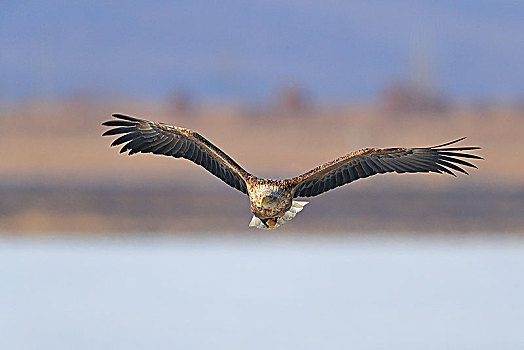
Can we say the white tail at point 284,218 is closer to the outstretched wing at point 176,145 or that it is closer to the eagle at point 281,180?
the eagle at point 281,180

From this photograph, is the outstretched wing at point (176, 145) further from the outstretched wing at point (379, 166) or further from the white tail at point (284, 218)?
the outstretched wing at point (379, 166)

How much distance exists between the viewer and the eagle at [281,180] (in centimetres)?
1170

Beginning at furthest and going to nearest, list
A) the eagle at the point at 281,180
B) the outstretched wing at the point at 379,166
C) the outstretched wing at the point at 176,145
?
1. the outstretched wing at the point at 379,166
2. the outstretched wing at the point at 176,145
3. the eagle at the point at 281,180

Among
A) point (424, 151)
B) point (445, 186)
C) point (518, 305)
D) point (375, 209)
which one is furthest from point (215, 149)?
point (445, 186)

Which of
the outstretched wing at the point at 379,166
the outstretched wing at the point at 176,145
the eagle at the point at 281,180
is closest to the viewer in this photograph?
the eagle at the point at 281,180

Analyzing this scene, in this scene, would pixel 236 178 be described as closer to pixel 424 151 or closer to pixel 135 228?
pixel 424 151

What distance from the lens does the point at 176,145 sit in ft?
40.1

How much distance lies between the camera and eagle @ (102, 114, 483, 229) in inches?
460

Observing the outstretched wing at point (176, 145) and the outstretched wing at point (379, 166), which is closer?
the outstretched wing at point (176, 145)

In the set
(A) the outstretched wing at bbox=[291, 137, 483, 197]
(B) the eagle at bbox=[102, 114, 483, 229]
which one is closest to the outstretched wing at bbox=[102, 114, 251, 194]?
(B) the eagle at bbox=[102, 114, 483, 229]

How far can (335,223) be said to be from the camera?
84.1ft

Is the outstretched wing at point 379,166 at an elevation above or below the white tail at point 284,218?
above

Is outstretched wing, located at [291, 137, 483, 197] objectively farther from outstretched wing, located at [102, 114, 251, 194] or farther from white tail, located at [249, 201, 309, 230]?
outstretched wing, located at [102, 114, 251, 194]

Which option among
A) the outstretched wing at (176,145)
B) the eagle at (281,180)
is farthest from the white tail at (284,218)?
the outstretched wing at (176,145)
